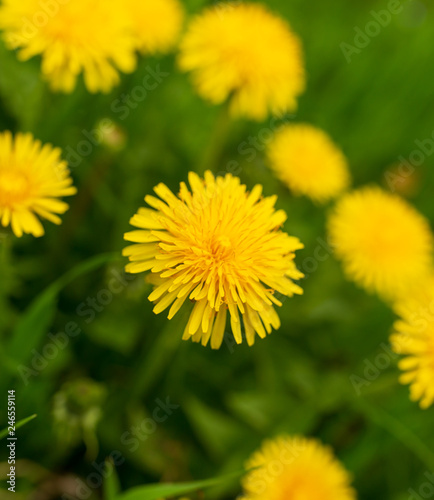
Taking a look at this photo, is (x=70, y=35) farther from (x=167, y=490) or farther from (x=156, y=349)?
(x=167, y=490)

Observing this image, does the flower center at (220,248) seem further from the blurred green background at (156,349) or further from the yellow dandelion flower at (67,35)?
the yellow dandelion flower at (67,35)

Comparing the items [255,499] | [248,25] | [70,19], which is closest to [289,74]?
[248,25]

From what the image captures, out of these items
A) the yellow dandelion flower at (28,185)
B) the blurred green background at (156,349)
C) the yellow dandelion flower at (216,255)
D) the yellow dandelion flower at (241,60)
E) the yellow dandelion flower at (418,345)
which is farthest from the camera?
the yellow dandelion flower at (241,60)

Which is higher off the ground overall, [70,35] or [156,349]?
[70,35]

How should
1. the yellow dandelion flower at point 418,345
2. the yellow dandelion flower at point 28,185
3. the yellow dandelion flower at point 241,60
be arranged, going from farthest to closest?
the yellow dandelion flower at point 241,60 → the yellow dandelion flower at point 418,345 → the yellow dandelion flower at point 28,185

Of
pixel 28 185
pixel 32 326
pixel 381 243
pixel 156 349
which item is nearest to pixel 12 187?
pixel 28 185

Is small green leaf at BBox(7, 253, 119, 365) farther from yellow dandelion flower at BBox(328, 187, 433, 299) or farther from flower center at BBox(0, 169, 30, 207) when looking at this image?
yellow dandelion flower at BBox(328, 187, 433, 299)

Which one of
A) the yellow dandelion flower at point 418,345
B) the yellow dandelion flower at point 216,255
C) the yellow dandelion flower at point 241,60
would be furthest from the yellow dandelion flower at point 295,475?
the yellow dandelion flower at point 241,60
